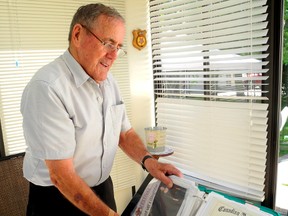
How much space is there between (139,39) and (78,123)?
5.84 feet

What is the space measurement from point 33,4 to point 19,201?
1.63 m

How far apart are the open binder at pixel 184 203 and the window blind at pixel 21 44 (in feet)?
5.18

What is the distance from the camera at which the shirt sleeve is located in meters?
0.98

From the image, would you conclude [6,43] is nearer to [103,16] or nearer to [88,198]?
[103,16]

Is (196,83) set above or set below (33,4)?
below

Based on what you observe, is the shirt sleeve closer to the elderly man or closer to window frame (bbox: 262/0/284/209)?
the elderly man

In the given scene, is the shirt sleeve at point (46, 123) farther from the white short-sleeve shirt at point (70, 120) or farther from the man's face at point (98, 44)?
the man's face at point (98, 44)

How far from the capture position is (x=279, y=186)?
2020 mm

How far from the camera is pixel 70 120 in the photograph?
1.06 m

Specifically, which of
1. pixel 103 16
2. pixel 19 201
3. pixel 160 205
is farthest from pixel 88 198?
pixel 19 201

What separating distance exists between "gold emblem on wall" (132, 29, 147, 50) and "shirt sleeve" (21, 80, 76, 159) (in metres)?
1.81

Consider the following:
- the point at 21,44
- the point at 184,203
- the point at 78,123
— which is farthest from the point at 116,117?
the point at 21,44

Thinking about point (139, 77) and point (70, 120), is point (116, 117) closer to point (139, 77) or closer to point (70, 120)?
point (70, 120)

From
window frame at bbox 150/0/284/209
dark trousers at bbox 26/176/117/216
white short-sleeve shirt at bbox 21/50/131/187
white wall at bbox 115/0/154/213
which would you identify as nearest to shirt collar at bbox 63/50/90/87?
white short-sleeve shirt at bbox 21/50/131/187
